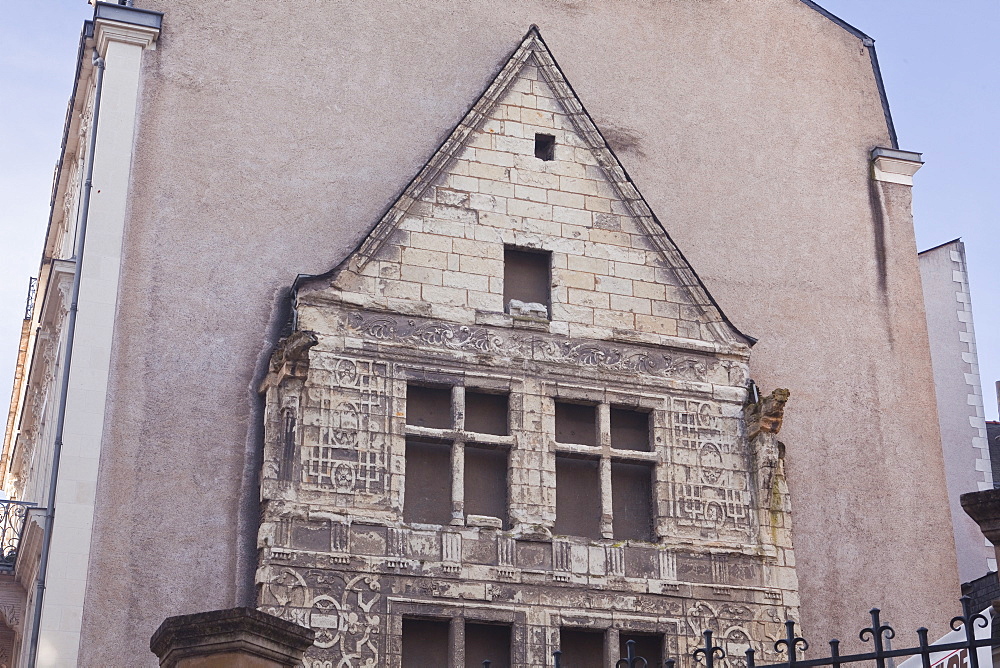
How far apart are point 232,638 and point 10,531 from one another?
27.0 ft

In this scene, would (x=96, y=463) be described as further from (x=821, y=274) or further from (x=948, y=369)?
(x=948, y=369)

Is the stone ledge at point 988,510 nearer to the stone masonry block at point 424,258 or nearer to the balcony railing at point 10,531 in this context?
the stone masonry block at point 424,258

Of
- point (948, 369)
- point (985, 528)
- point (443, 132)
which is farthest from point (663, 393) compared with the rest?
point (985, 528)

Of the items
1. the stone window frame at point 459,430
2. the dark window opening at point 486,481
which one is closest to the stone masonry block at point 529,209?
the stone window frame at point 459,430

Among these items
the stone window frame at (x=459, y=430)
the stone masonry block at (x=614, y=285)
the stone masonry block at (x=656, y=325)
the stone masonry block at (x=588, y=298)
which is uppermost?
the stone masonry block at (x=614, y=285)

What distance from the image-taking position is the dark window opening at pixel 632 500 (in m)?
12.9

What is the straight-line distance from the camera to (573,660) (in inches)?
485

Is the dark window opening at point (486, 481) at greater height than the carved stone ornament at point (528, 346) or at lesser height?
lesser

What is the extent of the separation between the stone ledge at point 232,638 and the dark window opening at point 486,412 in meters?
5.53

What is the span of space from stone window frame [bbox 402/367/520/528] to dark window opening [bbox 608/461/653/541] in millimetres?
1126

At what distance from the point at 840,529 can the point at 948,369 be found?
3756 millimetres

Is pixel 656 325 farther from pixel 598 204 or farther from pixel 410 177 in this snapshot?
pixel 410 177

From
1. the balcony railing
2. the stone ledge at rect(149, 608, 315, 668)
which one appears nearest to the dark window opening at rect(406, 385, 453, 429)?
the balcony railing

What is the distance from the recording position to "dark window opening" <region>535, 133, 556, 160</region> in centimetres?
1388
